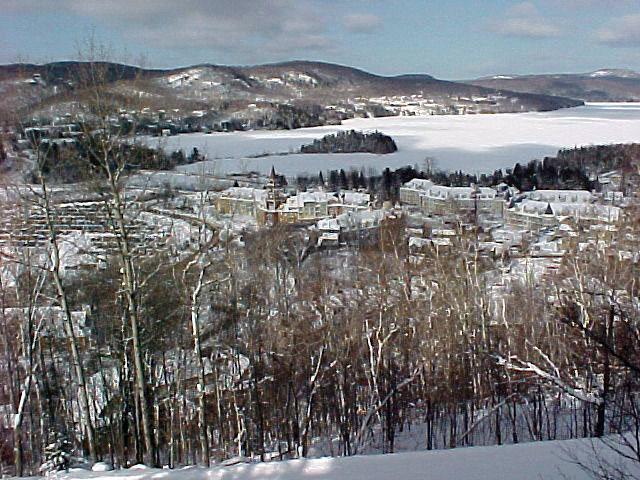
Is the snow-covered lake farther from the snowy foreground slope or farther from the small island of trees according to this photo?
the snowy foreground slope

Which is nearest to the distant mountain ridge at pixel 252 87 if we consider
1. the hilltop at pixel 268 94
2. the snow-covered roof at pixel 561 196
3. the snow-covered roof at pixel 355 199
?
the hilltop at pixel 268 94

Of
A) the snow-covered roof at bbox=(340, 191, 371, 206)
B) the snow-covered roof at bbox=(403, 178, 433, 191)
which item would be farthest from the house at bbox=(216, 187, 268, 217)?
the snow-covered roof at bbox=(403, 178, 433, 191)

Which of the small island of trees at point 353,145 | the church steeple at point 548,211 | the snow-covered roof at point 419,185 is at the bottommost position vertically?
the church steeple at point 548,211

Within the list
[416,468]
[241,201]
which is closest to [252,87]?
[241,201]

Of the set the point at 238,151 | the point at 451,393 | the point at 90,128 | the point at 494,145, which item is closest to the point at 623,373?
the point at 451,393

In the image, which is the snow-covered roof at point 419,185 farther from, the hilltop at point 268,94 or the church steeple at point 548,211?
the hilltop at point 268,94

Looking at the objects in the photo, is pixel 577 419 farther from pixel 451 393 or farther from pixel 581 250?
pixel 581 250
